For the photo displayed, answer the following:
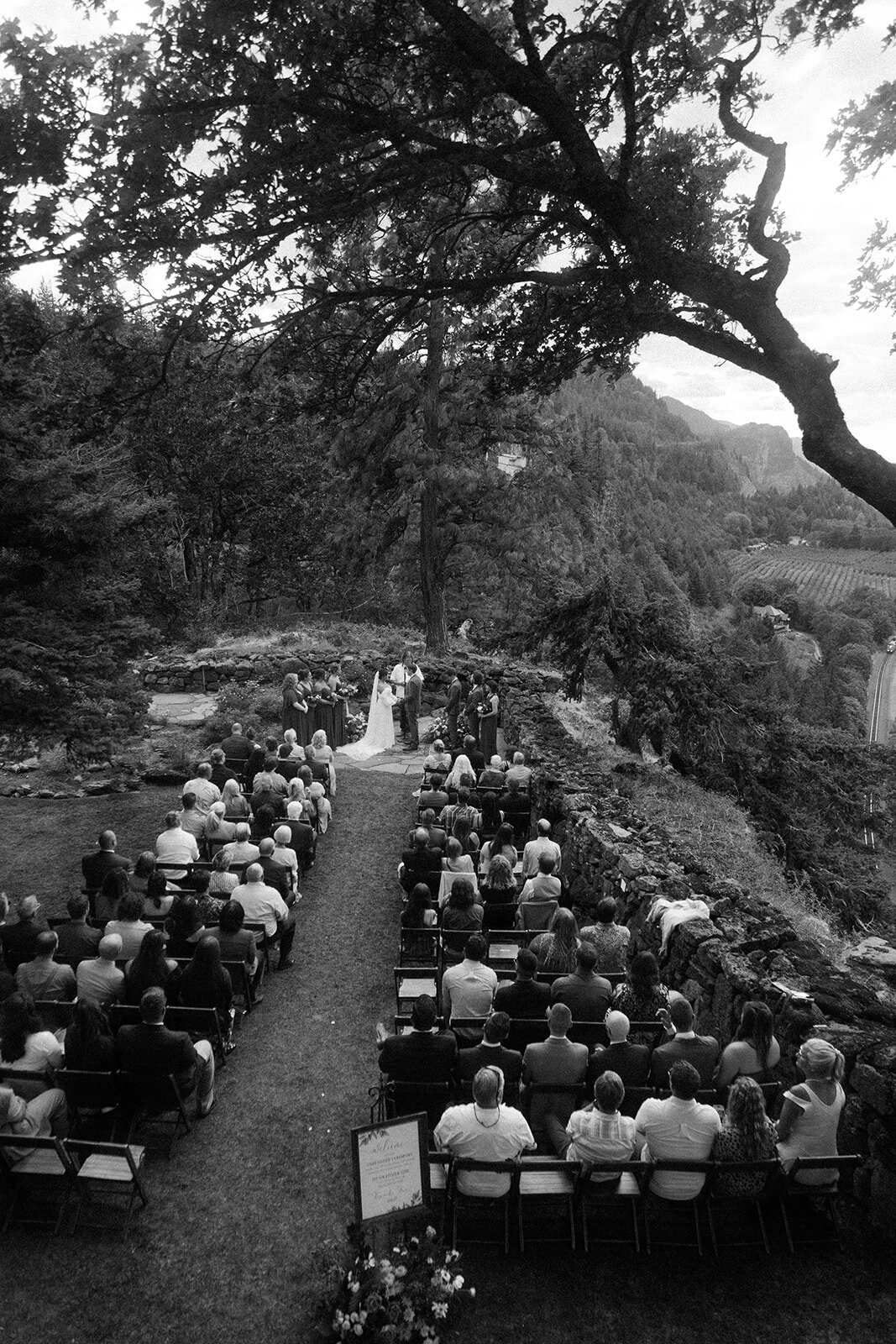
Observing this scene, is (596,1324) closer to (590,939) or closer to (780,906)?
(590,939)

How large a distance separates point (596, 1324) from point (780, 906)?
645 cm

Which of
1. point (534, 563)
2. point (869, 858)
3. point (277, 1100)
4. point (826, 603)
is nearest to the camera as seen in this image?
point (277, 1100)

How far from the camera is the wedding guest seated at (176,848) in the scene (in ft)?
29.9

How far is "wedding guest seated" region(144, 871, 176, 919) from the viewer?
7.74 metres

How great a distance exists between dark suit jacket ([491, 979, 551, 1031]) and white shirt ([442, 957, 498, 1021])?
0.12m

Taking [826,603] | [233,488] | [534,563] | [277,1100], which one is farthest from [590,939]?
[826,603]

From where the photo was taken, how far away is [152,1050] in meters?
5.43

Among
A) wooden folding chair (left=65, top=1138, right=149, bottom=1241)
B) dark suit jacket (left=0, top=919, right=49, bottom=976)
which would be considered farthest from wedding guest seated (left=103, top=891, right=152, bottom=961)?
wooden folding chair (left=65, top=1138, right=149, bottom=1241)

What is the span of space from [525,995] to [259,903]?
10.0 feet

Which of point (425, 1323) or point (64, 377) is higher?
point (64, 377)

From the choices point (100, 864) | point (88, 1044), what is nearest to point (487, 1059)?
point (88, 1044)

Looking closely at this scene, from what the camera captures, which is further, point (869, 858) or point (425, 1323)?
point (869, 858)

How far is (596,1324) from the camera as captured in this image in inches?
167

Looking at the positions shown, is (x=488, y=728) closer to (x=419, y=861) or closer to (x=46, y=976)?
(x=419, y=861)
